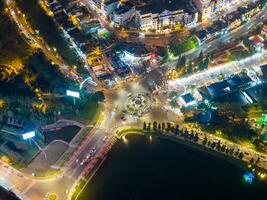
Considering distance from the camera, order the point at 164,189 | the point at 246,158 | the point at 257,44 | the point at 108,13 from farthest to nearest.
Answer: the point at 108,13 → the point at 257,44 → the point at 246,158 → the point at 164,189

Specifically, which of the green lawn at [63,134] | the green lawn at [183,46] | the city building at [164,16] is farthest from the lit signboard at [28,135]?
the city building at [164,16]

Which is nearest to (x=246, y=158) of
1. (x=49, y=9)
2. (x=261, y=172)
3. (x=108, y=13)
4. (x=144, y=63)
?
(x=261, y=172)

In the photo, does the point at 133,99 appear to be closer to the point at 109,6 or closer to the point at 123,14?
the point at 123,14

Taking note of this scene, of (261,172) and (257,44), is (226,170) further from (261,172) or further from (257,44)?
(257,44)

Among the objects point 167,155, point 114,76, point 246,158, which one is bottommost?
point 167,155

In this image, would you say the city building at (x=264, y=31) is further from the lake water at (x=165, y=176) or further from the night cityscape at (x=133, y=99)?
the lake water at (x=165, y=176)

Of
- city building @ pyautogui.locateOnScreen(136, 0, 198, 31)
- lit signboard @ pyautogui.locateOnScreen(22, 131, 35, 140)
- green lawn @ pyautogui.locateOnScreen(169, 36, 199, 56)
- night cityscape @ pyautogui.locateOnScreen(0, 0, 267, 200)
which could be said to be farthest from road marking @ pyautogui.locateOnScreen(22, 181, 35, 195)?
city building @ pyautogui.locateOnScreen(136, 0, 198, 31)

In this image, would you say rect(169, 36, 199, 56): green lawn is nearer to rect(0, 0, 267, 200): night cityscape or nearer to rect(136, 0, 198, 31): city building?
rect(0, 0, 267, 200): night cityscape
